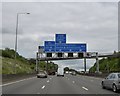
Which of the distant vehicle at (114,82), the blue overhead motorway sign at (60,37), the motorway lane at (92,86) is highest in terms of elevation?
the blue overhead motorway sign at (60,37)

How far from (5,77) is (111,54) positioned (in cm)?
5165

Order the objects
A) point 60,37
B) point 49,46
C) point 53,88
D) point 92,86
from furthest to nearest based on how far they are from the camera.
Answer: point 49,46, point 60,37, point 92,86, point 53,88

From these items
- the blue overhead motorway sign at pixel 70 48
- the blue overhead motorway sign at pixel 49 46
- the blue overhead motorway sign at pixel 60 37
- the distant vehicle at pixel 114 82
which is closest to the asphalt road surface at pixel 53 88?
the distant vehicle at pixel 114 82

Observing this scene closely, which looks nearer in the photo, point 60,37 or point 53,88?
point 53,88

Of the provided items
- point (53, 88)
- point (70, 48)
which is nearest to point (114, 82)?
point (53, 88)

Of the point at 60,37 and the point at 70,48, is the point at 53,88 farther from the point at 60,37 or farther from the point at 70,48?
the point at 70,48

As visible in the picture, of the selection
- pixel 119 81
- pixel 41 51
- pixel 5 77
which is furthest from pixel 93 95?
pixel 41 51

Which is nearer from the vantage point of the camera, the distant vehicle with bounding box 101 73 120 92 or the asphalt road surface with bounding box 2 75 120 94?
the asphalt road surface with bounding box 2 75 120 94

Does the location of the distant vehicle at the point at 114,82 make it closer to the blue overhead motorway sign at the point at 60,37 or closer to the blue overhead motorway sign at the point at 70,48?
the blue overhead motorway sign at the point at 60,37

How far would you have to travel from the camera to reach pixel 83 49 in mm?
62969

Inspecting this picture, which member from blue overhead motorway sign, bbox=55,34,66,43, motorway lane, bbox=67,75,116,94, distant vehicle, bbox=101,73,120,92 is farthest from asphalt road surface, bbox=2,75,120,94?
blue overhead motorway sign, bbox=55,34,66,43

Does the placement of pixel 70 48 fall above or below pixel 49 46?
below

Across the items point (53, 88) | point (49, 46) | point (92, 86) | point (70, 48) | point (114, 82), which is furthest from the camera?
point (49, 46)

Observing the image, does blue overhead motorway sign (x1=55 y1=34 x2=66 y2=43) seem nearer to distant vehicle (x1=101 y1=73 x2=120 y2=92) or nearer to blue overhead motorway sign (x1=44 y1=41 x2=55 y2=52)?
blue overhead motorway sign (x1=44 y1=41 x2=55 y2=52)
